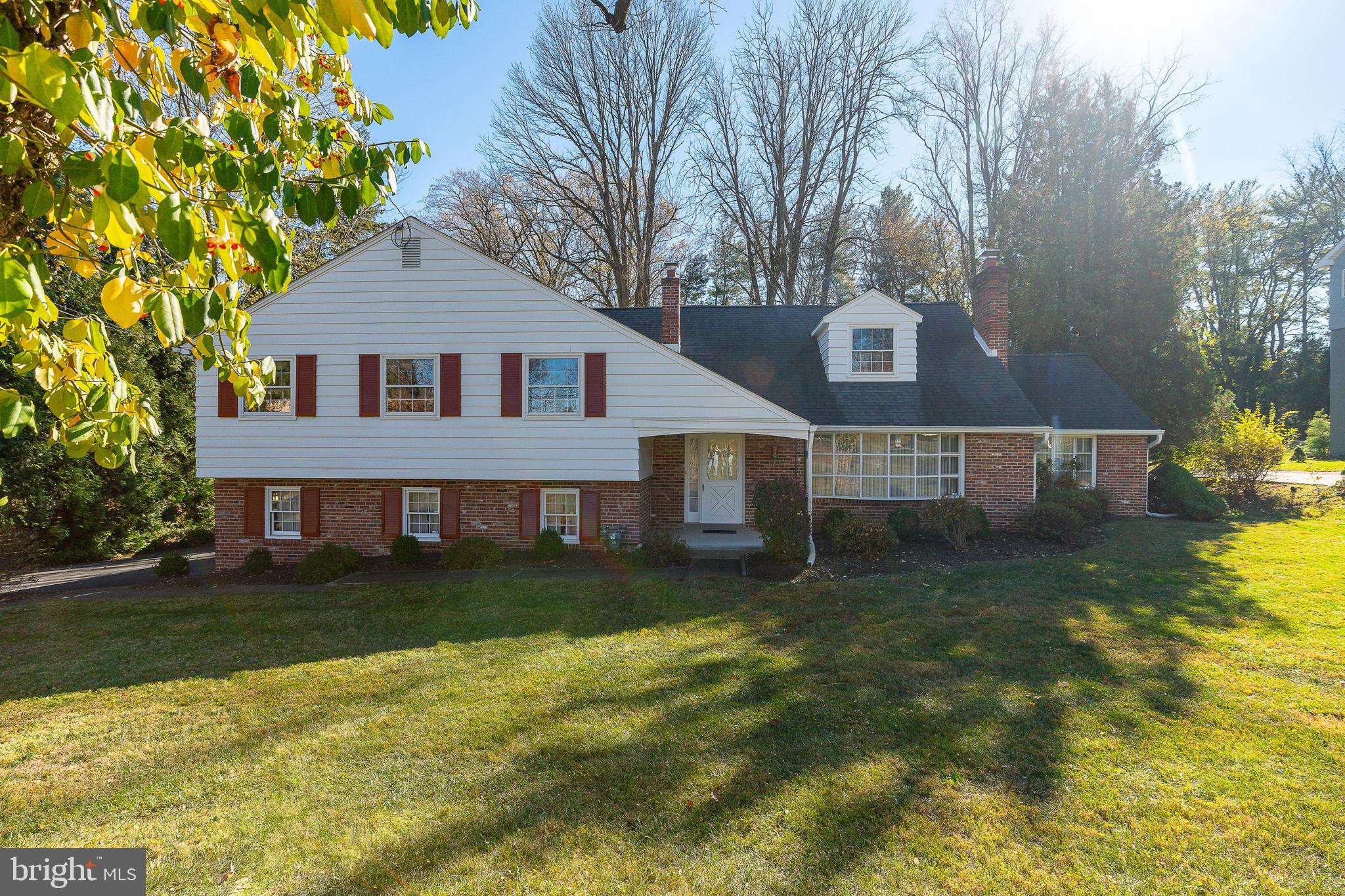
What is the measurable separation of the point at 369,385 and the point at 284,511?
3388 millimetres

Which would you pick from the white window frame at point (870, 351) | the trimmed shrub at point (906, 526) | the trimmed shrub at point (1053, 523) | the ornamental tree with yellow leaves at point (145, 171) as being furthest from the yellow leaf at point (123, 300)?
the trimmed shrub at point (1053, 523)

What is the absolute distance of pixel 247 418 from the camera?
12.3 meters

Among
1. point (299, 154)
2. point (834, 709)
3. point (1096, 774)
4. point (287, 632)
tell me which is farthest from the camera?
point (287, 632)

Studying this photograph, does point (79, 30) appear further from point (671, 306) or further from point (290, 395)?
point (671, 306)

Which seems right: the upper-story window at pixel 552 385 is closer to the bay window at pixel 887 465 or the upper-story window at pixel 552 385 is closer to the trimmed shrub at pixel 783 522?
the trimmed shrub at pixel 783 522

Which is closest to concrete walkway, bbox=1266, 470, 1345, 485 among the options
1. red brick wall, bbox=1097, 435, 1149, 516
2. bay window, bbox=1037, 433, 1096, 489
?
red brick wall, bbox=1097, 435, 1149, 516

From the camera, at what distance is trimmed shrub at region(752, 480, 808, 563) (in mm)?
10977

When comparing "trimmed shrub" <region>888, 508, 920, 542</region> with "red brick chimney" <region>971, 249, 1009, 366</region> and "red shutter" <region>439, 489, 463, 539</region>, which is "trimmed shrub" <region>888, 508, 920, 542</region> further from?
"red shutter" <region>439, 489, 463, 539</region>

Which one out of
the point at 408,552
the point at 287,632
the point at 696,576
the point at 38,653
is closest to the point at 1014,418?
the point at 696,576

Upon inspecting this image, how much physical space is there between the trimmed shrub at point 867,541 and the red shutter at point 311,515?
34.4 ft

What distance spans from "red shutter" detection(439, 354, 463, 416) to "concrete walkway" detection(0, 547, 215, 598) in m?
6.01

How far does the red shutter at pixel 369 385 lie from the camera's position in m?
12.2

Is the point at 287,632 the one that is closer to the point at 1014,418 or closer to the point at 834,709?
the point at 834,709

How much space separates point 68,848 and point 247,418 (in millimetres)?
10361
